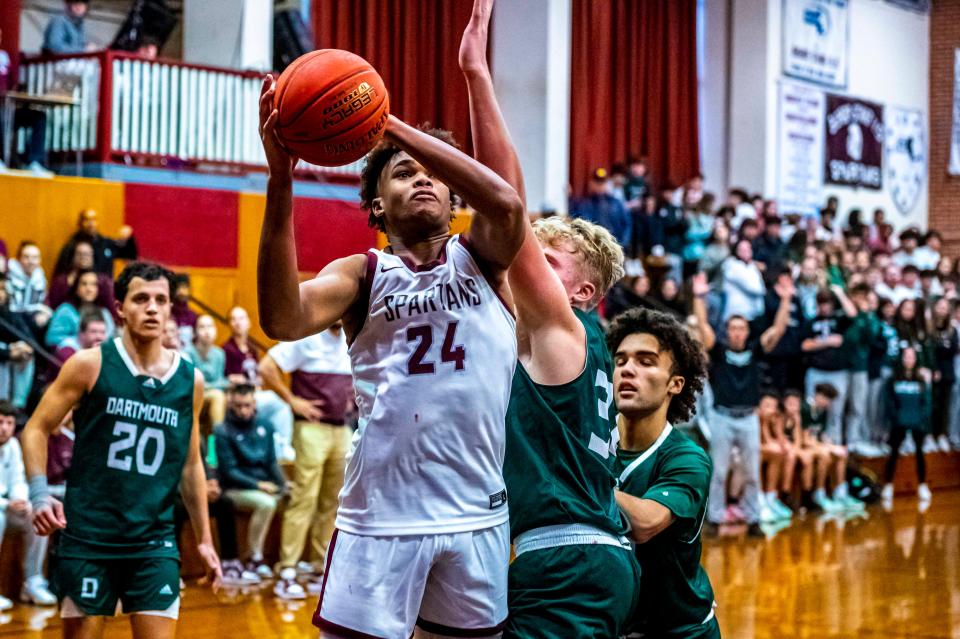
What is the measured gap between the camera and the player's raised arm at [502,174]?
9.68 feet

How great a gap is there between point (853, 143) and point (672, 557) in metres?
17.8

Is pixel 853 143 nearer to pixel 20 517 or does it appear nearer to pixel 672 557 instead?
pixel 20 517

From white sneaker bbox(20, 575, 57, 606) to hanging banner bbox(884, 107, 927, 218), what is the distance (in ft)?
54.6

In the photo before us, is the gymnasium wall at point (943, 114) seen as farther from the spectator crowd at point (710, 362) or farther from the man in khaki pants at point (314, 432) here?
the man in khaki pants at point (314, 432)

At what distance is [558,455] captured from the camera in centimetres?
311

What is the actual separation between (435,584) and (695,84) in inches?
675

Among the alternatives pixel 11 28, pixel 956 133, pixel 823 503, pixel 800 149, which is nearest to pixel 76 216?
pixel 11 28

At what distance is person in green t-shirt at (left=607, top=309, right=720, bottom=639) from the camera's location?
138 inches

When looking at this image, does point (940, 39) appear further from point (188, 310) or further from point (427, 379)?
point (427, 379)

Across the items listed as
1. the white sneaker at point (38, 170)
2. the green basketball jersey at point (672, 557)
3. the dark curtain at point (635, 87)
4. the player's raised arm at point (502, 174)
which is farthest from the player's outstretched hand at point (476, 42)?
the dark curtain at point (635, 87)

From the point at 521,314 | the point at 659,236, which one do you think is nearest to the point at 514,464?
the point at 521,314

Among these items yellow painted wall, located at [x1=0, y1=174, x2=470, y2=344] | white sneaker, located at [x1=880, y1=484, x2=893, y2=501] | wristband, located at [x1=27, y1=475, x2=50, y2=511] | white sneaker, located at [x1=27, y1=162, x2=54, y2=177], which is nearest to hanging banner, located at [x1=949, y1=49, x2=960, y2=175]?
white sneaker, located at [x1=880, y1=484, x2=893, y2=501]

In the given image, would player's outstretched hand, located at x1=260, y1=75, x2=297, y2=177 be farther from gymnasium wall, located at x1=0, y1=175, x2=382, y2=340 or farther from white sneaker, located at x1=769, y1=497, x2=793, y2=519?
white sneaker, located at x1=769, y1=497, x2=793, y2=519

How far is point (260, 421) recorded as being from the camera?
832 centimetres
